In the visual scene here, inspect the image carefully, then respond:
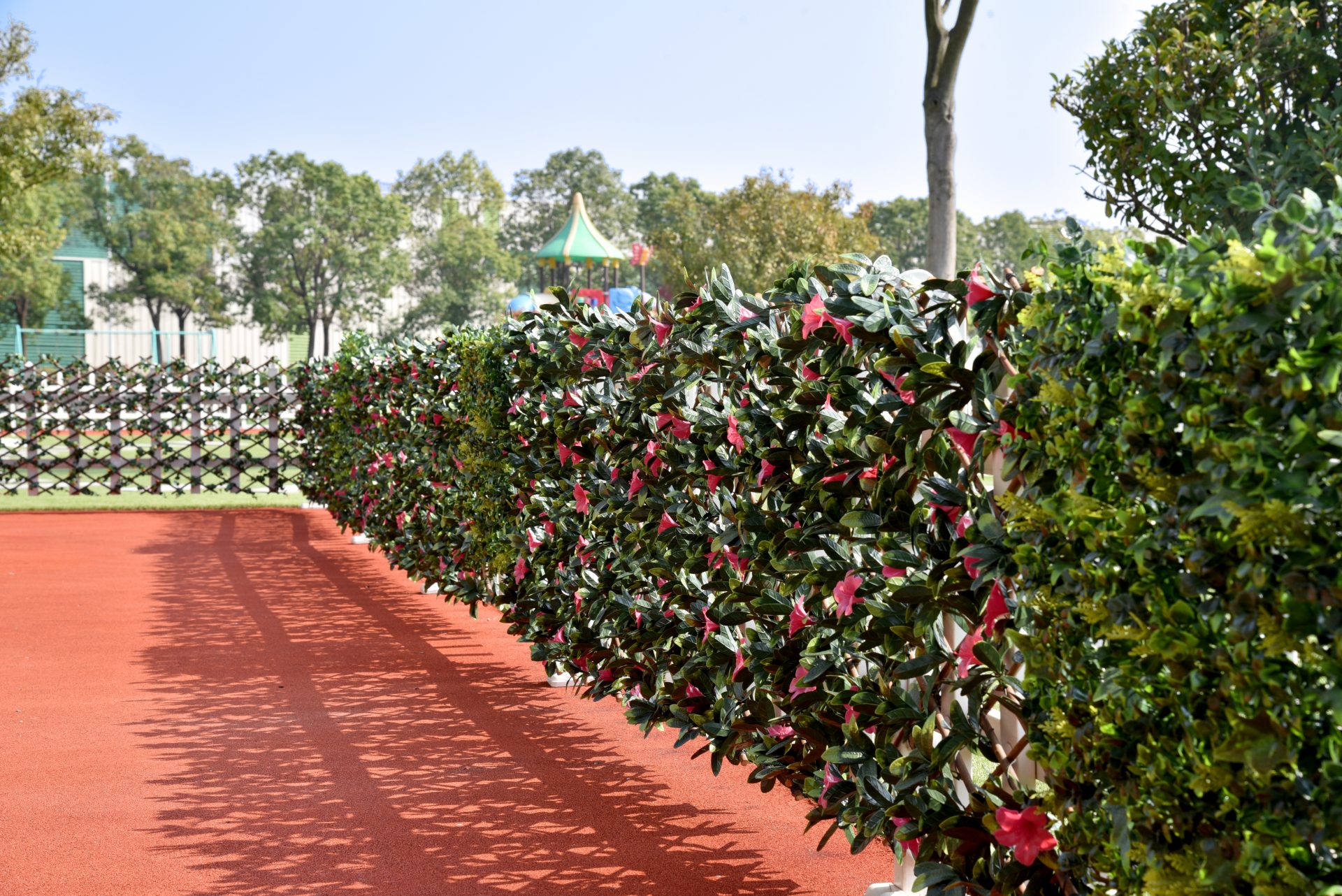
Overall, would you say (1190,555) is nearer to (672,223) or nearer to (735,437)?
(735,437)

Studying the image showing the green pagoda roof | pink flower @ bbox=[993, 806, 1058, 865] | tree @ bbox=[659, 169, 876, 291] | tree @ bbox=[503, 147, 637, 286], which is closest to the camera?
pink flower @ bbox=[993, 806, 1058, 865]

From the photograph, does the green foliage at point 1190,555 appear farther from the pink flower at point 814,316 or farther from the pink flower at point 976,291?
the pink flower at point 814,316

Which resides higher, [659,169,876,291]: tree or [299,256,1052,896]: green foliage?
[659,169,876,291]: tree

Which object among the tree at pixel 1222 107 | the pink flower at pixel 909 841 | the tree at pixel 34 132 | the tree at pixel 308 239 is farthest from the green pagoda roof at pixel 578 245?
the pink flower at pixel 909 841

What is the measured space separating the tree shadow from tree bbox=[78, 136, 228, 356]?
42.1 metres

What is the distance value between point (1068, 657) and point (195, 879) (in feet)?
9.55

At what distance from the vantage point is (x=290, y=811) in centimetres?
432

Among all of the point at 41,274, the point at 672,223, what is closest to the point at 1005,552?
the point at 41,274

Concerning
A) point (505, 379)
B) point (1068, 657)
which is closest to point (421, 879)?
point (1068, 657)

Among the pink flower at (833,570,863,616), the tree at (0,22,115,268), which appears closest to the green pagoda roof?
the tree at (0,22,115,268)

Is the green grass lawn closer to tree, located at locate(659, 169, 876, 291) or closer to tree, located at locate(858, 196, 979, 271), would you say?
tree, located at locate(659, 169, 876, 291)

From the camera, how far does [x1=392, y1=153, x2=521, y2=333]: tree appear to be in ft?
184

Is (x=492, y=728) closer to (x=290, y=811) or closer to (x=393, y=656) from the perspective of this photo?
(x=290, y=811)

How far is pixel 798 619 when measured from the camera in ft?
10.8
